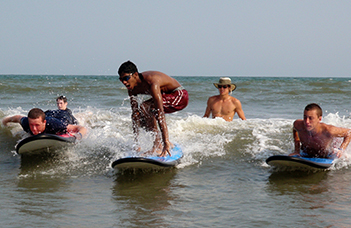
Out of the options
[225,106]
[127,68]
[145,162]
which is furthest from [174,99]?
[225,106]

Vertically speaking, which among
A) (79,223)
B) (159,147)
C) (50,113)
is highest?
(50,113)

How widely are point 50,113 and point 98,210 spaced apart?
3252mm

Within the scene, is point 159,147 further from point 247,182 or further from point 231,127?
point 231,127

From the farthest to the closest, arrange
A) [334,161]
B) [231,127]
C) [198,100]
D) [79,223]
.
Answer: [198,100] < [231,127] < [334,161] < [79,223]

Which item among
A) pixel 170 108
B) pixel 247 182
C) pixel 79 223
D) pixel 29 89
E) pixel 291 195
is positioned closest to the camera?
pixel 79 223

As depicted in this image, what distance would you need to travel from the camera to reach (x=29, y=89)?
19.2m

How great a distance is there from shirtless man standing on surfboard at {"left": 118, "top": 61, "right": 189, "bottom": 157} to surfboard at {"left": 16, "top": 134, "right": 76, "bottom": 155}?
1.07 metres

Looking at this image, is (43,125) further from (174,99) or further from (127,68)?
(174,99)

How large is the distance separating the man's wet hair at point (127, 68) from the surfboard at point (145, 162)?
1075mm

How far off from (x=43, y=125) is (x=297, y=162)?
359 cm

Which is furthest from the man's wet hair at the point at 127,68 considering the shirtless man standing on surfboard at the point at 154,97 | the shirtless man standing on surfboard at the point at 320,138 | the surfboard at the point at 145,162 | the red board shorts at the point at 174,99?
the shirtless man standing on surfboard at the point at 320,138

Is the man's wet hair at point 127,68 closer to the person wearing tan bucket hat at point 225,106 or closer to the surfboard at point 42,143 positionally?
the surfboard at point 42,143

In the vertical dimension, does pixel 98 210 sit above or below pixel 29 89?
below

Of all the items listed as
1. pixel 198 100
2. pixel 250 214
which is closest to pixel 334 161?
pixel 250 214
